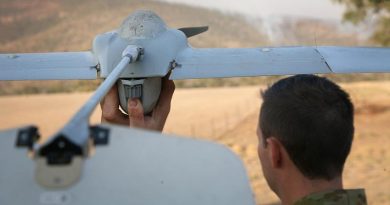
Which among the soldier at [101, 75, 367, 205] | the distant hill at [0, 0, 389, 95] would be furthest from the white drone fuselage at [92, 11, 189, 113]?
the distant hill at [0, 0, 389, 95]

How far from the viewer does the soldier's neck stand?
68.8 inches

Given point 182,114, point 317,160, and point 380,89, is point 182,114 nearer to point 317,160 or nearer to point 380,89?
point 380,89

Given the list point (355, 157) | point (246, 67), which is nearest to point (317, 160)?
point (246, 67)

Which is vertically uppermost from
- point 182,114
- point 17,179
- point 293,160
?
point 17,179

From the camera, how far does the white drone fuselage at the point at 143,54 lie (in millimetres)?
3557

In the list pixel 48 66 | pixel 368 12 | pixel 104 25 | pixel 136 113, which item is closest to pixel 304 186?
pixel 136 113

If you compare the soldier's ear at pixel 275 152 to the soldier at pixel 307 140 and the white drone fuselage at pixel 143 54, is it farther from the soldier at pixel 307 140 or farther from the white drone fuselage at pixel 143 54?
the white drone fuselage at pixel 143 54

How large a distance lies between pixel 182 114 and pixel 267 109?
20004mm

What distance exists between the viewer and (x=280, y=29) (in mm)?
64750

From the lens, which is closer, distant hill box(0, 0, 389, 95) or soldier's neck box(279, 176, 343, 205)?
A: soldier's neck box(279, 176, 343, 205)

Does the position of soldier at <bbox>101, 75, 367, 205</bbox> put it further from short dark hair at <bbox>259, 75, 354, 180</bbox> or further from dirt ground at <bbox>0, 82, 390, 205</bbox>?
dirt ground at <bbox>0, 82, 390, 205</bbox>

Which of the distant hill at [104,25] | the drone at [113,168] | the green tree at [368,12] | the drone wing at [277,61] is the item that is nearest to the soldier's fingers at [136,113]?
the drone wing at [277,61]

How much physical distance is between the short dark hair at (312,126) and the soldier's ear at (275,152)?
2 centimetres

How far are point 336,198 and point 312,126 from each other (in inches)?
9.0
